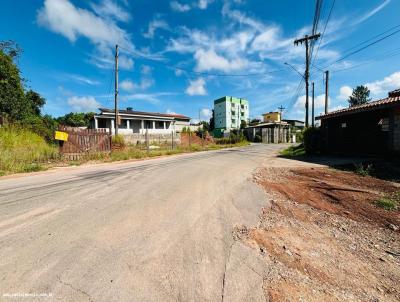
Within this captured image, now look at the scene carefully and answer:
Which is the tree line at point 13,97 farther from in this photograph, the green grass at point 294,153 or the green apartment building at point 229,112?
the green apartment building at point 229,112

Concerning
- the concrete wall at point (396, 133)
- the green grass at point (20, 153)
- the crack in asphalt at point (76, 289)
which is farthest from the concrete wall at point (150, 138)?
the crack in asphalt at point (76, 289)

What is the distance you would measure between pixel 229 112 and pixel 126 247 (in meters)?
82.8

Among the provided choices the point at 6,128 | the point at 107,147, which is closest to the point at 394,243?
the point at 107,147

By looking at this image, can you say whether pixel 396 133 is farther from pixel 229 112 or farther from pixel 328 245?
pixel 229 112

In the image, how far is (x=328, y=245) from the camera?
11.2 feet

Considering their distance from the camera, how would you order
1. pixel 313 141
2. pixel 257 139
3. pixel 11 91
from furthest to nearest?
pixel 257 139
pixel 11 91
pixel 313 141

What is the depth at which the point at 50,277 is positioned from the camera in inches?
97.6

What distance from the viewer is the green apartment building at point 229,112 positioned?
270 feet

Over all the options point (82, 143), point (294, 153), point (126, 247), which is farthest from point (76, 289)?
point (294, 153)

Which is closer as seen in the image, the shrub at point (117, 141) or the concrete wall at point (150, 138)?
the shrub at point (117, 141)

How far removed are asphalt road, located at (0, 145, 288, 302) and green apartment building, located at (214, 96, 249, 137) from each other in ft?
249

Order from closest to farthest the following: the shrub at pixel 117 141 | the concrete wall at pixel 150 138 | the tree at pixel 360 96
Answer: the shrub at pixel 117 141, the concrete wall at pixel 150 138, the tree at pixel 360 96

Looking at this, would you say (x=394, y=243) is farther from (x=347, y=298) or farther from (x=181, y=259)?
(x=181, y=259)

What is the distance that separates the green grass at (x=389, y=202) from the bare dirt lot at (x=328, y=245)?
16 cm
